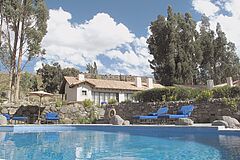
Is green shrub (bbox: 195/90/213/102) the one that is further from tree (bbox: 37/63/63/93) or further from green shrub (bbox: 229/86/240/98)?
tree (bbox: 37/63/63/93)

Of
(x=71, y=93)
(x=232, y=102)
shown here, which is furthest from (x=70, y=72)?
(x=232, y=102)

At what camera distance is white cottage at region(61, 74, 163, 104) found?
30.4m

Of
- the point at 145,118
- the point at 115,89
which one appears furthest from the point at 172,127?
the point at 115,89

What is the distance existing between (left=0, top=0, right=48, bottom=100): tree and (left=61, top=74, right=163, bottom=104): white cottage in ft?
27.8

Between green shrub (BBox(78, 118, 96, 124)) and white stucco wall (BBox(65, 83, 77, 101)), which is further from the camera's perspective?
white stucco wall (BBox(65, 83, 77, 101))

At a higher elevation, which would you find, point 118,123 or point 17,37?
point 17,37

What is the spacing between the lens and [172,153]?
6.68 m

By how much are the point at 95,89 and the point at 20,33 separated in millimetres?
11520

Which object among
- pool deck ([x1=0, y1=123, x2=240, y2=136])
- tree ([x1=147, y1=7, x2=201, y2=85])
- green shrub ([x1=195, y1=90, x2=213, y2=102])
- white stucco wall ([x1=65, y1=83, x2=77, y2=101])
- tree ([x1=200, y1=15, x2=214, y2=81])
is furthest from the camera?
tree ([x1=200, y1=15, x2=214, y2=81])

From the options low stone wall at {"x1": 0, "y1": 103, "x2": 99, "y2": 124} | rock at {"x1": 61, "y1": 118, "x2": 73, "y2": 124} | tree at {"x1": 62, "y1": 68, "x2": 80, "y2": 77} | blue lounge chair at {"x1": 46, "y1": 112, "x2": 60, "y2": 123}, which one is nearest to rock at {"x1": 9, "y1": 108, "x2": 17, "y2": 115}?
low stone wall at {"x1": 0, "y1": 103, "x2": 99, "y2": 124}

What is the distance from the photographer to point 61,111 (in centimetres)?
1981

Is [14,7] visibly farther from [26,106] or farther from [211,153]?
[211,153]

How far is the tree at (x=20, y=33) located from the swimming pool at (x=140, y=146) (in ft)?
28.8

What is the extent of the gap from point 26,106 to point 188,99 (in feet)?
38.7
